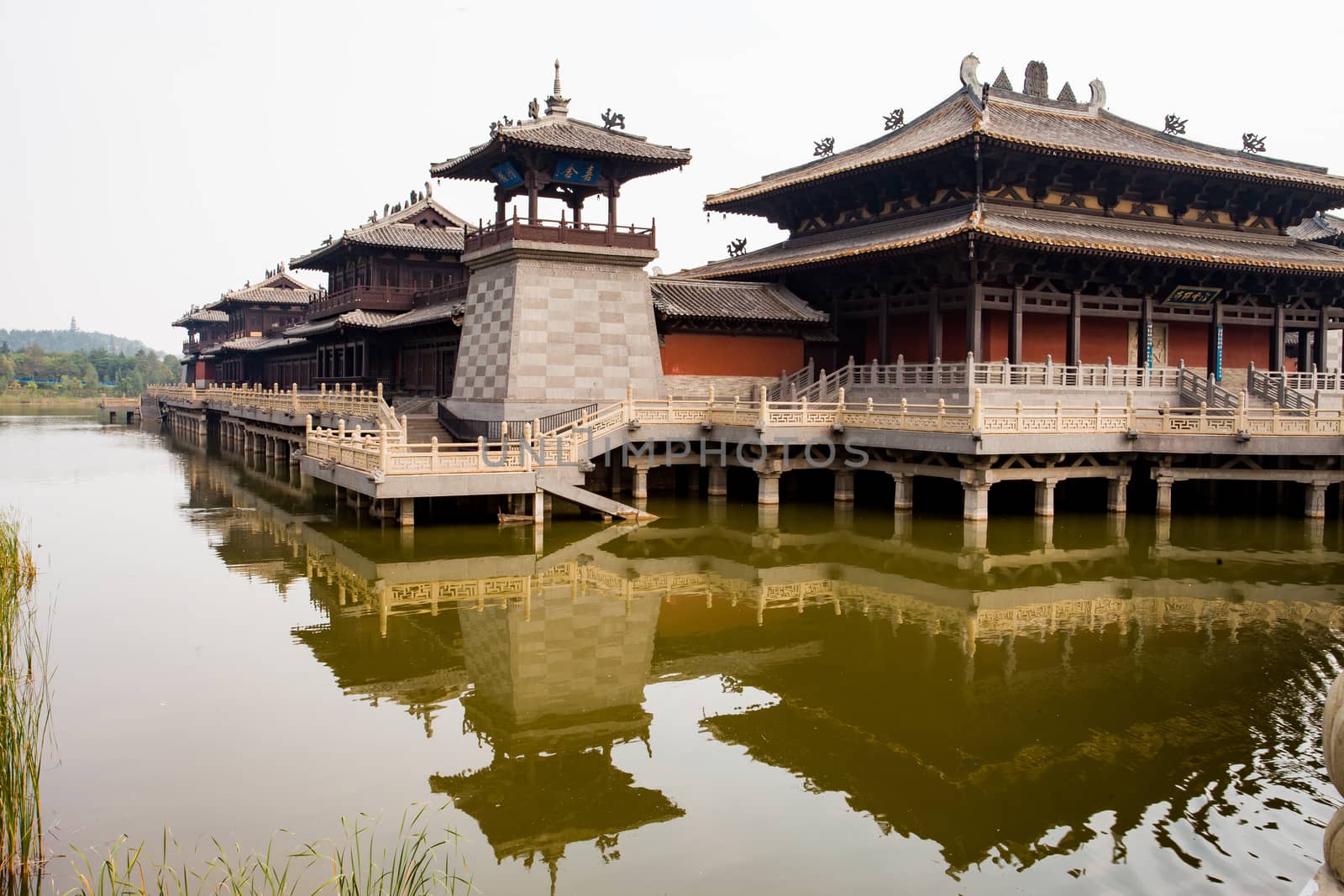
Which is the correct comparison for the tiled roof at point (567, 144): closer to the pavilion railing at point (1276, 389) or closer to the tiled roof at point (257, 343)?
the pavilion railing at point (1276, 389)

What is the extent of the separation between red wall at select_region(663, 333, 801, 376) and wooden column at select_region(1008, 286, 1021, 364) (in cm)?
798

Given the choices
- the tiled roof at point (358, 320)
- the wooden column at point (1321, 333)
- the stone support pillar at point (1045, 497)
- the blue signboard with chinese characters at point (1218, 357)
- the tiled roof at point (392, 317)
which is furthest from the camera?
the tiled roof at point (358, 320)

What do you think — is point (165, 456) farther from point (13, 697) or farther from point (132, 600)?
point (13, 697)

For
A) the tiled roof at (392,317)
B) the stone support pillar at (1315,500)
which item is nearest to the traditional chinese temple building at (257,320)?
the tiled roof at (392,317)

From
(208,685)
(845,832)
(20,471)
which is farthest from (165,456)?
(845,832)

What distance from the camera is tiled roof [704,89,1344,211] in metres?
30.5

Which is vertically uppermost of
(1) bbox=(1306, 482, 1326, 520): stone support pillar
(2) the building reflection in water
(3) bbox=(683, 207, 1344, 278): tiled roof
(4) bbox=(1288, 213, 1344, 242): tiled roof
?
(4) bbox=(1288, 213, 1344, 242): tiled roof

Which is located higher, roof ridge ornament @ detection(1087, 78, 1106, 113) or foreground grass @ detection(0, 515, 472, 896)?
roof ridge ornament @ detection(1087, 78, 1106, 113)

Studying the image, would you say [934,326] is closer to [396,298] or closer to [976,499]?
[976,499]

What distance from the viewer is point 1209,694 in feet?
43.5

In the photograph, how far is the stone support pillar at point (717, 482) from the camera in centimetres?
2991

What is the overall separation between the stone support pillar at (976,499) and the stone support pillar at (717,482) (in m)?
7.04

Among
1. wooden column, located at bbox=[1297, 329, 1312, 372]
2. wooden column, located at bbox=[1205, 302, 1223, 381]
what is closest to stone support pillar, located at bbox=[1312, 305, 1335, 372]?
wooden column, located at bbox=[1297, 329, 1312, 372]

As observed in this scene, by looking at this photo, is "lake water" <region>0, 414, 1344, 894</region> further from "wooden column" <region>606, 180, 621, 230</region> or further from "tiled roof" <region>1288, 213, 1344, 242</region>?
"tiled roof" <region>1288, 213, 1344, 242</region>
